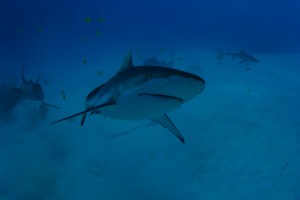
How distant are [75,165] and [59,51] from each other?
3891 centimetres

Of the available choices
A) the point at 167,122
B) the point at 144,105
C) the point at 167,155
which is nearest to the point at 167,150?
the point at 167,155

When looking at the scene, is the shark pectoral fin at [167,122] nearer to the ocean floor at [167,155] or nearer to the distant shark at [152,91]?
the distant shark at [152,91]

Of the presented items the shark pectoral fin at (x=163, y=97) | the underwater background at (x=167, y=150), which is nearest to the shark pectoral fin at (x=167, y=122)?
the shark pectoral fin at (x=163, y=97)

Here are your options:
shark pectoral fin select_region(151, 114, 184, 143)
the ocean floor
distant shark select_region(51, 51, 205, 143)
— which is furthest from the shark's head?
the ocean floor

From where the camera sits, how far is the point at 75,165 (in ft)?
20.1

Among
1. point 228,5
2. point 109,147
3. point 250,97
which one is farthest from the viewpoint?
point 228,5

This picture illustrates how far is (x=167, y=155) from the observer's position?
6426mm

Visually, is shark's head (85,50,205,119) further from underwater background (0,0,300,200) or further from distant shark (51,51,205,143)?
underwater background (0,0,300,200)

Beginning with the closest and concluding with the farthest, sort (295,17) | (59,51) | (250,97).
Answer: (250,97)
(59,51)
(295,17)

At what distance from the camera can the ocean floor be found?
5.17 meters

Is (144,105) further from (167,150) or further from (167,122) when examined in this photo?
(167,150)

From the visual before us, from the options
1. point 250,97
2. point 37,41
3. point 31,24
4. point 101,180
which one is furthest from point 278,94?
point 31,24

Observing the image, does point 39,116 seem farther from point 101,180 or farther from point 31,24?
point 31,24

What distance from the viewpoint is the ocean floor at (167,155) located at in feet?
17.0
